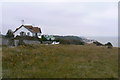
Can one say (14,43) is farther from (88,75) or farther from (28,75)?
(88,75)

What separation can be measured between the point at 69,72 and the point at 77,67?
23.5 inches

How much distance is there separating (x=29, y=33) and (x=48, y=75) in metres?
21.7

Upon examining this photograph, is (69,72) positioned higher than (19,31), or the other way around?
(19,31)

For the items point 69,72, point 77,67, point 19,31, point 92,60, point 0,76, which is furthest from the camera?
point 19,31

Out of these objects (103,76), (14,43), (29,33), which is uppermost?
(29,33)

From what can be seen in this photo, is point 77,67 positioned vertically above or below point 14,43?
below

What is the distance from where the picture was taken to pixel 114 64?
443cm

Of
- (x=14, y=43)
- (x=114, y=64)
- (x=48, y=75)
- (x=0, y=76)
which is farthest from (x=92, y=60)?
(x=14, y=43)

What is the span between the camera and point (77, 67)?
433cm

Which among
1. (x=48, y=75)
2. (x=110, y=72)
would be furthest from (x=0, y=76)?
(x=110, y=72)

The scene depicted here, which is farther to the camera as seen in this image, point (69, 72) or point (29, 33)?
point (29, 33)

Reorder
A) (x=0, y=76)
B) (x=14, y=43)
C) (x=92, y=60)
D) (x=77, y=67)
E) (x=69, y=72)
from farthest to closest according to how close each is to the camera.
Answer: (x=14, y=43) → (x=92, y=60) → (x=77, y=67) → (x=69, y=72) → (x=0, y=76)

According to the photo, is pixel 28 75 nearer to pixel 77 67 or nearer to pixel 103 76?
pixel 77 67

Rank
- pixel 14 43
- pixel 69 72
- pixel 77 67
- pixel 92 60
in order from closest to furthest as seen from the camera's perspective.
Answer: pixel 69 72 → pixel 77 67 → pixel 92 60 → pixel 14 43
